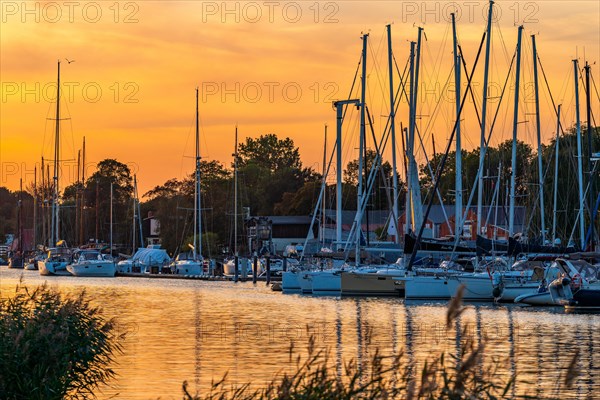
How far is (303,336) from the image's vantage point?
154 feet

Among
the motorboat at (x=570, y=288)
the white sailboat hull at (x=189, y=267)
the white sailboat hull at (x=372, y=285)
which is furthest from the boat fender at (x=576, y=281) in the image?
the white sailboat hull at (x=189, y=267)

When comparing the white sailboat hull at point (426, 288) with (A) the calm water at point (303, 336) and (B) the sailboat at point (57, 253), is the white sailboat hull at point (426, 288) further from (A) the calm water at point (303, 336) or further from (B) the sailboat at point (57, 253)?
(B) the sailboat at point (57, 253)

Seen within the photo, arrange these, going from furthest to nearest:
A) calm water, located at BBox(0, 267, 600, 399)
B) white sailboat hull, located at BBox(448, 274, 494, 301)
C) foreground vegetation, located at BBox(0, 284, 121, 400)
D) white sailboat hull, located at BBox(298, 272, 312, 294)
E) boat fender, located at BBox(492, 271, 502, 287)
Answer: white sailboat hull, located at BBox(298, 272, 312, 294)
white sailboat hull, located at BBox(448, 274, 494, 301)
boat fender, located at BBox(492, 271, 502, 287)
calm water, located at BBox(0, 267, 600, 399)
foreground vegetation, located at BBox(0, 284, 121, 400)

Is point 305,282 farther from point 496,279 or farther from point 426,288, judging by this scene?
point 496,279

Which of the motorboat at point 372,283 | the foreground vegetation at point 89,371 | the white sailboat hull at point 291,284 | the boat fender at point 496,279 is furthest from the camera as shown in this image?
the white sailboat hull at point 291,284

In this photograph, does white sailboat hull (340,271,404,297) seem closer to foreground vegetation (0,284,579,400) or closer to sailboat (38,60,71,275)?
foreground vegetation (0,284,579,400)

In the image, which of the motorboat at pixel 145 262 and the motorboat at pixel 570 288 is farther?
the motorboat at pixel 145 262

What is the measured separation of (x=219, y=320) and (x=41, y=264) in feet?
278

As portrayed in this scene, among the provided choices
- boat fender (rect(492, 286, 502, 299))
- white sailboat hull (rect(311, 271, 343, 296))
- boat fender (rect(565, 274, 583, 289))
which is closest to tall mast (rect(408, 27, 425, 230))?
white sailboat hull (rect(311, 271, 343, 296))

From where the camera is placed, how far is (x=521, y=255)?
71500mm

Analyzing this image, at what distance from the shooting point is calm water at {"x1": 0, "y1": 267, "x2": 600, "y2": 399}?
33.1 metres

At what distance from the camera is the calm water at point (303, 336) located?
33125 millimetres

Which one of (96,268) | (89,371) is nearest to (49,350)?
(89,371)

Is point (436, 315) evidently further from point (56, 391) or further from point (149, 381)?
point (56, 391)
